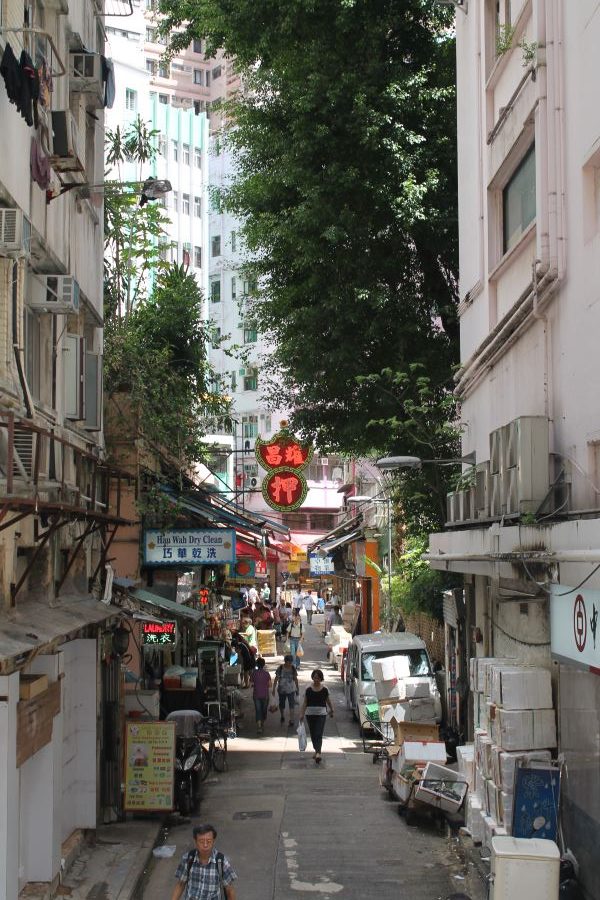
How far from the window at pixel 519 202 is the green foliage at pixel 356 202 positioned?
3624 millimetres

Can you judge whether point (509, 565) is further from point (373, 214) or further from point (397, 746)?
point (373, 214)

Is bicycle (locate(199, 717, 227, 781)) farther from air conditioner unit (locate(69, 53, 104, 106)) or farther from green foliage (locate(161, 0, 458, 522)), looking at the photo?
air conditioner unit (locate(69, 53, 104, 106))

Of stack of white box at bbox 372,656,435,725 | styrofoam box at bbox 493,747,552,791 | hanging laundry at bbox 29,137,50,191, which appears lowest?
stack of white box at bbox 372,656,435,725

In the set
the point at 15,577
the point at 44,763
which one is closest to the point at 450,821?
the point at 44,763

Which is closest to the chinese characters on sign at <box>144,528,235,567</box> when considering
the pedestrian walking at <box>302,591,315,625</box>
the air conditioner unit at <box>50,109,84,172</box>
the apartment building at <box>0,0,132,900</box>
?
the apartment building at <box>0,0,132,900</box>

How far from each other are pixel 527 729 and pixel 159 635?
12.9 meters

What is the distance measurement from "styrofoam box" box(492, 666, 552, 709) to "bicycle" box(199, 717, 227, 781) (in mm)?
7302

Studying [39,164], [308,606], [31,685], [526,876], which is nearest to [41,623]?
[31,685]

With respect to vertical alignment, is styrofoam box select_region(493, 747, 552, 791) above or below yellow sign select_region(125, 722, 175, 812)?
above

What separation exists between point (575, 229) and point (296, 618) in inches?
1141

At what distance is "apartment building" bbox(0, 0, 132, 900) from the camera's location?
31.1 feet

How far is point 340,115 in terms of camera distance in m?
19.7

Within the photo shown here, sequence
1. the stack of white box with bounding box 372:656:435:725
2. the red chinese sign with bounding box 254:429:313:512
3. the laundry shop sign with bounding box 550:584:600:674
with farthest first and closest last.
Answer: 1. the red chinese sign with bounding box 254:429:313:512
2. the stack of white box with bounding box 372:656:435:725
3. the laundry shop sign with bounding box 550:584:600:674

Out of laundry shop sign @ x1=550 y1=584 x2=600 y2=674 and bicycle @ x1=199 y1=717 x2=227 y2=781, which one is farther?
bicycle @ x1=199 y1=717 x2=227 y2=781
